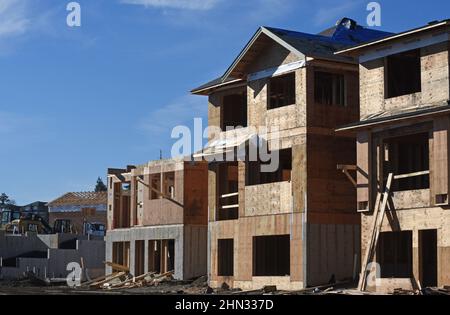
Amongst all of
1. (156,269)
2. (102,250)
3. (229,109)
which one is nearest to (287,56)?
(229,109)

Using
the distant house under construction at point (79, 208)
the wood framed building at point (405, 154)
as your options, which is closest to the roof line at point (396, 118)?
the wood framed building at point (405, 154)

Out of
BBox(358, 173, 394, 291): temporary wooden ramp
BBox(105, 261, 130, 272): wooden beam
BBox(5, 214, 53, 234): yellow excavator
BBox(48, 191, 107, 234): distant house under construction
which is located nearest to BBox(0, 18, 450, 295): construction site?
BBox(358, 173, 394, 291): temporary wooden ramp

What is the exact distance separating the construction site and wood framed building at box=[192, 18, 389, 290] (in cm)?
6

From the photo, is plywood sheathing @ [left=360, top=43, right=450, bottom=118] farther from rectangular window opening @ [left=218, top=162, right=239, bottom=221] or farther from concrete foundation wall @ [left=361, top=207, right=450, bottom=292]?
rectangular window opening @ [left=218, top=162, right=239, bottom=221]

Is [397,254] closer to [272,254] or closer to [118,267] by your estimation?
[272,254]

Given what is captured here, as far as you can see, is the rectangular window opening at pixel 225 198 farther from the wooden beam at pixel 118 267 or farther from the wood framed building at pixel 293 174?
the wooden beam at pixel 118 267

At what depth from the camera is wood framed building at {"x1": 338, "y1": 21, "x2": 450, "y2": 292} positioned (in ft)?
104

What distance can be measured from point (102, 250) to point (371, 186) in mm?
33822

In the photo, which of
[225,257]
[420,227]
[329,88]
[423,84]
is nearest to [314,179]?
[329,88]

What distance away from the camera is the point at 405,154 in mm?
36469

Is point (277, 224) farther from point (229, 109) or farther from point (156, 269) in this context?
point (156, 269)

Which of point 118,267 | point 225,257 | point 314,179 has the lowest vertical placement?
point 118,267

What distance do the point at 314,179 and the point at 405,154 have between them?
3.71 metres

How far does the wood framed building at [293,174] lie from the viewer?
37.2 m
